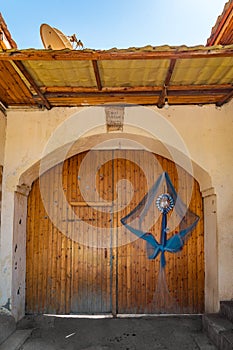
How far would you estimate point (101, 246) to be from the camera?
5492mm

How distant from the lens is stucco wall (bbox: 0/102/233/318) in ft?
15.6

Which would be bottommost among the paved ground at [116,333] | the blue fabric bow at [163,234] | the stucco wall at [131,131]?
the paved ground at [116,333]

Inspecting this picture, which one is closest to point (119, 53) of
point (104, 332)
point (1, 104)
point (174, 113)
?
point (174, 113)

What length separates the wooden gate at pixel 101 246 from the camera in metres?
5.37

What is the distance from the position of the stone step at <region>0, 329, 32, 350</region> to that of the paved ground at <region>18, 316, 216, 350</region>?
0.19ft

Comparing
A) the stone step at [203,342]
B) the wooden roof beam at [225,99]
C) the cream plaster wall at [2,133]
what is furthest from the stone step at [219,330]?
the cream plaster wall at [2,133]

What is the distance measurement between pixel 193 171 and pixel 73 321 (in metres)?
2.64

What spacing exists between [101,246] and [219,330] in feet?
7.01

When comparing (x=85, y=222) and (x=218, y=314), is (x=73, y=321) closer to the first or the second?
(x=85, y=222)

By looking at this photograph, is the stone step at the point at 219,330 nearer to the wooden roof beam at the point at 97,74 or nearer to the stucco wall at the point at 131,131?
the stucco wall at the point at 131,131

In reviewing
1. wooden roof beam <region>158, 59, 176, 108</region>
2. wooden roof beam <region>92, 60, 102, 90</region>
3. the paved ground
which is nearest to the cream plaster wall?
wooden roof beam <region>92, 60, 102, 90</region>

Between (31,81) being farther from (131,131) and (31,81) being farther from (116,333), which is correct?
(116,333)

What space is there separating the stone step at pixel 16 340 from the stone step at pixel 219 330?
211 cm

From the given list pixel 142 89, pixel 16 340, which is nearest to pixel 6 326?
pixel 16 340
